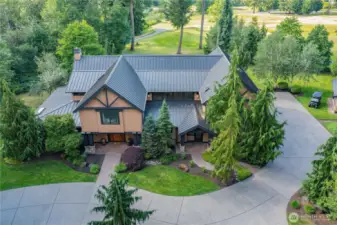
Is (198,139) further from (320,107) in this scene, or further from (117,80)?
(320,107)

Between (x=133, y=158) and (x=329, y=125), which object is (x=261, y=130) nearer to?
(x=133, y=158)

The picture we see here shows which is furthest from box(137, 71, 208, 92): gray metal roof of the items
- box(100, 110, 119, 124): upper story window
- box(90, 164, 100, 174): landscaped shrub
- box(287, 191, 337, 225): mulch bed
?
box(287, 191, 337, 225): mulch bed

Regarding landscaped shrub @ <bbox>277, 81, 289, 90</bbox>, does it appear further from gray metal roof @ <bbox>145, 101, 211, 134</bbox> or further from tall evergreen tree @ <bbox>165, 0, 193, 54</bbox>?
tall evergreen tree @ <bbox>165, 0, 193, 54</bbox>

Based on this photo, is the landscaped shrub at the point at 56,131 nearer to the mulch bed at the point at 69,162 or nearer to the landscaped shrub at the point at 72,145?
the landscaped shrub at the point at 72,145

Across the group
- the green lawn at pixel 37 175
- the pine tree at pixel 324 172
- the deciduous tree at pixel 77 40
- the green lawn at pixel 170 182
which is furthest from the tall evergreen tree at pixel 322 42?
the green lawn at pixel 37 175

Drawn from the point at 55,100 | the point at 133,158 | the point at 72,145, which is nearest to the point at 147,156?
the point at 133,158

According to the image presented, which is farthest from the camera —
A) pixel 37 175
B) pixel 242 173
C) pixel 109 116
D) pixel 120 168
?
pixel 109 116
